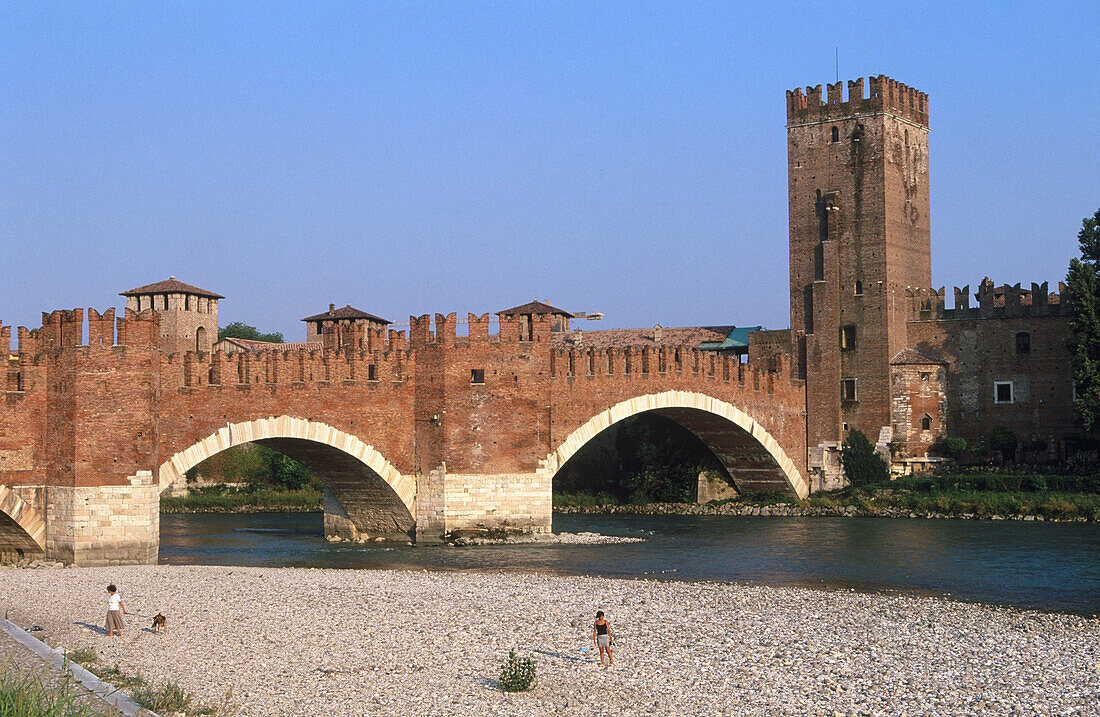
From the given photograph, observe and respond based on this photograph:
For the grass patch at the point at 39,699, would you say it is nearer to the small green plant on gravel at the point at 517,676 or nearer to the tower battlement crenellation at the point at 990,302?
the small green plant on gravel at the point at 517,676

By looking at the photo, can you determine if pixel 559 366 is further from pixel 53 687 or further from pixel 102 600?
pixel 53 687

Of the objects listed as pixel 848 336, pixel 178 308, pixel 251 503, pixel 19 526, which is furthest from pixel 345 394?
pixel 178 308

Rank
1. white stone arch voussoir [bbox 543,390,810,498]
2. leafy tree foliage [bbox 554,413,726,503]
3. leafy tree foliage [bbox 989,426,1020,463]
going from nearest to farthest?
white stone arch voussoir [bbox 543,390,810,498], leafy tree foliage [bbox 989,426,1020,463], leafy tree foliage [bbox 554,413,726,503]

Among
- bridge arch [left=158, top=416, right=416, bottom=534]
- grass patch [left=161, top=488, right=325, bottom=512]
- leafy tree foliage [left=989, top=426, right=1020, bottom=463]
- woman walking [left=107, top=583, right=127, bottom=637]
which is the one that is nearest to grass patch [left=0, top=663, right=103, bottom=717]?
woman walking [left=107, top=583, right=127, bottom=637]

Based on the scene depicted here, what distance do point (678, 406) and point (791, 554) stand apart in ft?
25.8

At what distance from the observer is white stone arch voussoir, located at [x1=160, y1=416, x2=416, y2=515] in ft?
78.8

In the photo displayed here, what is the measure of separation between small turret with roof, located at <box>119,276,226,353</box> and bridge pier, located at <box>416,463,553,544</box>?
29.9 meters

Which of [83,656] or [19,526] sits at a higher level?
[19,526]

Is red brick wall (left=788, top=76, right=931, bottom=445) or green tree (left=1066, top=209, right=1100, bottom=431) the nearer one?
green tree (left=1066, top=209, right=1100, bottom=431)

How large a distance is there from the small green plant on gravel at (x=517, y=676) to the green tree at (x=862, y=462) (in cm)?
2750

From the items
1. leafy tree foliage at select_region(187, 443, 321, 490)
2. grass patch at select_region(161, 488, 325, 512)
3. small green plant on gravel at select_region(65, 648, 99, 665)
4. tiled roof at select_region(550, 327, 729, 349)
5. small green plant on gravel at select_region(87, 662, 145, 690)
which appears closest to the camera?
small green plant on gravel at select_region(87, 662, 145, 690)

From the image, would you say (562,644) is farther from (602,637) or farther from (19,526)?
(19,526)

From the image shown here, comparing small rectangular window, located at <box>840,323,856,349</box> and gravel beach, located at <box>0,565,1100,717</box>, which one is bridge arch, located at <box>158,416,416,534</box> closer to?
gravel beach, located at <box>0,565,1100,717</box>

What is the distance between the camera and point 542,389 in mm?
A: 29094
